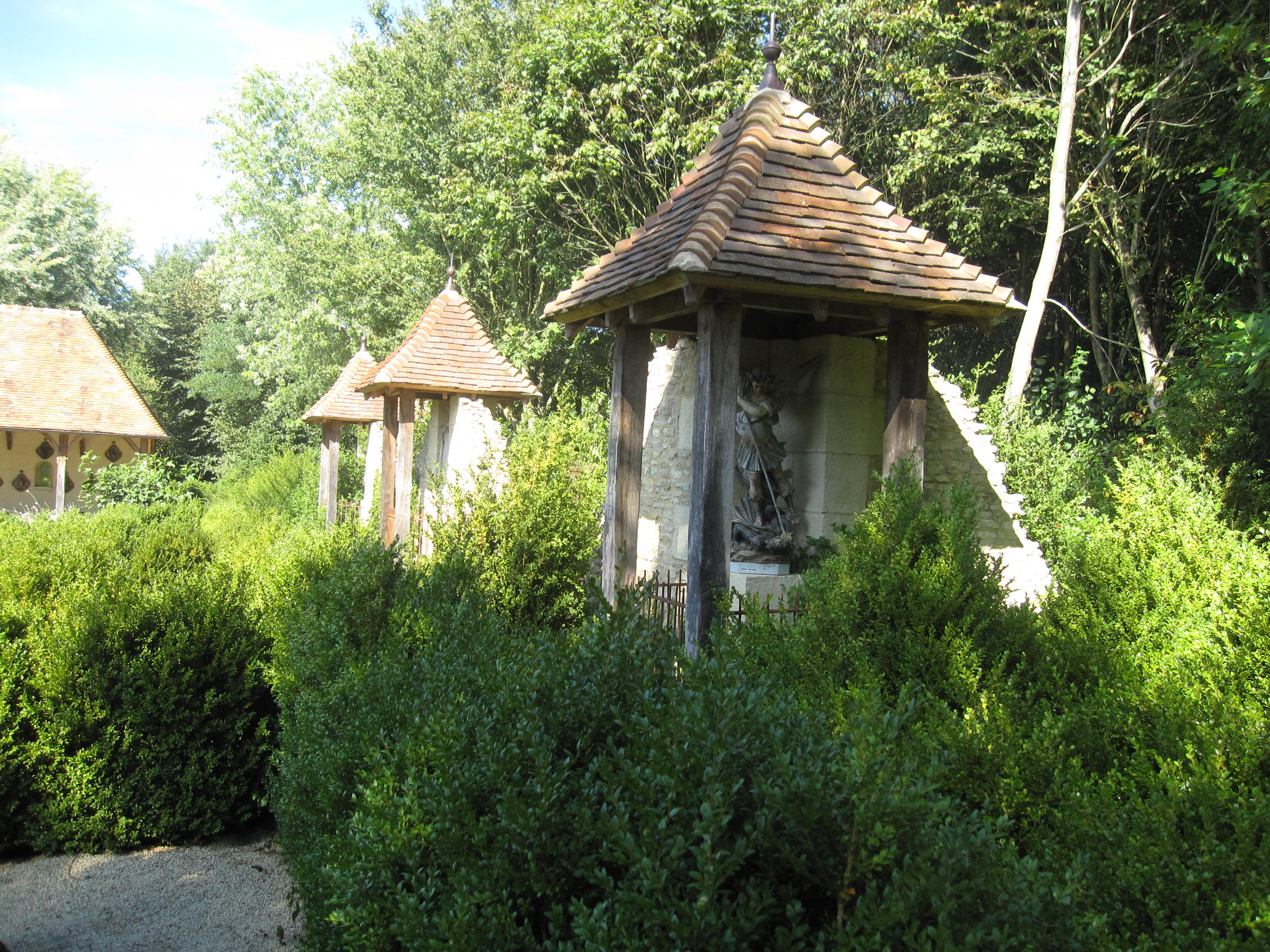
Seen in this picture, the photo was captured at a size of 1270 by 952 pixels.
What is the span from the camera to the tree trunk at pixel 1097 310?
13.2 meters

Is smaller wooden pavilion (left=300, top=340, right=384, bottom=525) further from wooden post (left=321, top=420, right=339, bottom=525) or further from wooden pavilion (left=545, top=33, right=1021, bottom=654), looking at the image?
wooden pavilion (left=545, top=33, right=1021, bottom=654)

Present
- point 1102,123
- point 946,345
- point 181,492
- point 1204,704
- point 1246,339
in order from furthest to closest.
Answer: point 181,492 → point 946,345 → point 1102,123 → point 1246,339 → point 1204,704

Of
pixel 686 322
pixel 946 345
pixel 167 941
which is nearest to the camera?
pixel 167 941

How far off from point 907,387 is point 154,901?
5.31 metres

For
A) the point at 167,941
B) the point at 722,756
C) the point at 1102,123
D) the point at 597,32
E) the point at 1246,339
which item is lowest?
the point at 167,941

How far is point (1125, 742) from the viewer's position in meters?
3.29

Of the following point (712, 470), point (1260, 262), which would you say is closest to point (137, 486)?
point (712, 470)

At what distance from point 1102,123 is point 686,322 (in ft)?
26.5

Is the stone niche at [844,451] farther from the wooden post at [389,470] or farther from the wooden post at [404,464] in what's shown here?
the wooden post at [389,470]

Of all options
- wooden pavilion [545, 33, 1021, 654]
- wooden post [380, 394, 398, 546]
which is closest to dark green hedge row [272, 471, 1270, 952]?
wooden pavilion [545, 33, 1021, 654]

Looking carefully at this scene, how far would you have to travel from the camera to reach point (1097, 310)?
45.1 feet

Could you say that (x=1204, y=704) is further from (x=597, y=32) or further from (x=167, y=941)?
(x=597, y=32)

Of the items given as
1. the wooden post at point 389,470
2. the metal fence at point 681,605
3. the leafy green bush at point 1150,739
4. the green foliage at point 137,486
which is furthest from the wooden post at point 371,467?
the leafy green bush at point 1150,739

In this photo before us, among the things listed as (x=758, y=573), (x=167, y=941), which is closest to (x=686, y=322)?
(x=758, y=573)
